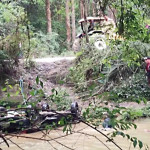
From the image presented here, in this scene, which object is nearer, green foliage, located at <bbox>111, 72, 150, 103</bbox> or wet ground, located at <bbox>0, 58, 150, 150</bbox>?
wet ground, located at <bbox>0, 58, 150, 150</bbox>

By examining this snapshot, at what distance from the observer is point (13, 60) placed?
14289 mm

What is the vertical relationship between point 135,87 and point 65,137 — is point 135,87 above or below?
above

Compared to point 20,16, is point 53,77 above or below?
below

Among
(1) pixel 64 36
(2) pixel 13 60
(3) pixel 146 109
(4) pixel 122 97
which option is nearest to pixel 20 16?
(2) pixel 13 60

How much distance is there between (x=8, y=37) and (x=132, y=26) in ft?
31.7

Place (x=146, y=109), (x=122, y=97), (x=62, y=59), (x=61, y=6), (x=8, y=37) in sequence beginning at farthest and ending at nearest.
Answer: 1. (x=61, y=6)
2. (x=62, y=59)
3. (x=8, y=37)
4. (x=122, y=97)
5. (x=146, y=109)

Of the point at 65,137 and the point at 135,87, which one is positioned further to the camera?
the point at 135,87

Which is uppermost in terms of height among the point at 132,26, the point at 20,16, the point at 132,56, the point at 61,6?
the point at 61,6

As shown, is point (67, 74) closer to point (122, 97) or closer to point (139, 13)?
point (122, 97)

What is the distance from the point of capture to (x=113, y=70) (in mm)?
13008

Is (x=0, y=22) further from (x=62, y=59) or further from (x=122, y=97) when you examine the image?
(x=122, y=97)

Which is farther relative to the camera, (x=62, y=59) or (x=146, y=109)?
(x=62, y=59)

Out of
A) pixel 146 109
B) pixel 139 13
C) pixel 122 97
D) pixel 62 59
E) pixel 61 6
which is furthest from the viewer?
pixel 61 6

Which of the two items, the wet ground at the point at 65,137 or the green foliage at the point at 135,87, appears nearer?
the wet ground at the point at 65,137
